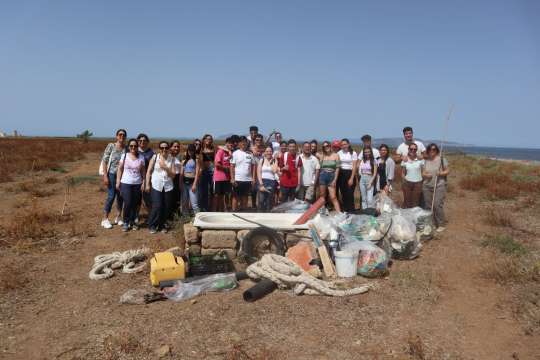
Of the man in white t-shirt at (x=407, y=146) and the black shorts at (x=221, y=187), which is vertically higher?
the man in white t-shirt at (x=407, y=146)

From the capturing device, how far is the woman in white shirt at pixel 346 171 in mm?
7543

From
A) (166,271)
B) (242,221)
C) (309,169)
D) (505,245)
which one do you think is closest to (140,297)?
(166,271)

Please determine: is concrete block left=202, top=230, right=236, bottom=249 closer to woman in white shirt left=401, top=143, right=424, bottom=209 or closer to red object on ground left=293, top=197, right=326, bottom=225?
red object on ground left=293, top=197, right=326, bottom=225

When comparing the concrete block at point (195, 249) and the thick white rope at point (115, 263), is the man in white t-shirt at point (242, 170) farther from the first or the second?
the thick white rope at point (115, 263)

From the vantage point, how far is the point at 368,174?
7402mm

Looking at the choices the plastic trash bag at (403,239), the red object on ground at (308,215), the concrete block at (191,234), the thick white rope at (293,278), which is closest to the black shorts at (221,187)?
the concrete block at (191,234)

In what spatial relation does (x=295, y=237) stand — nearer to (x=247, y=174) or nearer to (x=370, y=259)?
(x=370, y=259)

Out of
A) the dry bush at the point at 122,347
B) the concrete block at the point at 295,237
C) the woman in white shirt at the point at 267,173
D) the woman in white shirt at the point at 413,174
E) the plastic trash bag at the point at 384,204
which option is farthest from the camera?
the woman in white shirt at the point at 413,174

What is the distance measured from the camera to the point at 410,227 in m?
5.88

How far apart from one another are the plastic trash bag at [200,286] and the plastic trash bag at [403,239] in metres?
2.62

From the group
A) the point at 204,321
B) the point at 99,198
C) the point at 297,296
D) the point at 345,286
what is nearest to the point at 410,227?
the point at 345,286

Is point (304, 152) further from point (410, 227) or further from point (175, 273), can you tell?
point (175, 273)

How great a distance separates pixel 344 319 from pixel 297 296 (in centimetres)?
→ 69

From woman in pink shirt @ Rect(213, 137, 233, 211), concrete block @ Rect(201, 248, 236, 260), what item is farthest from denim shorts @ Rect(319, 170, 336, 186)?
concrete block @ Rect(201, 248, 236, 260)
